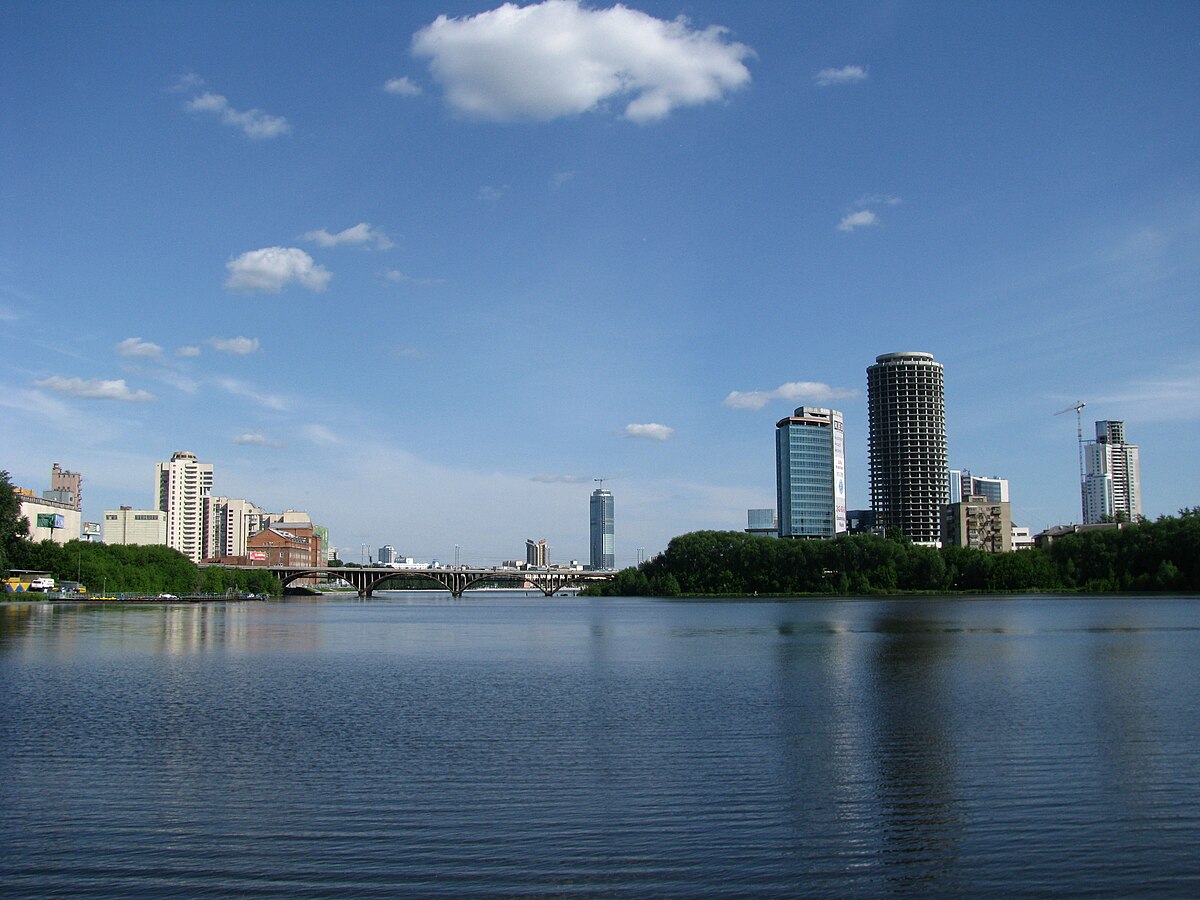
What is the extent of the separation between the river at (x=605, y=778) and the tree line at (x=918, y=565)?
111 meters

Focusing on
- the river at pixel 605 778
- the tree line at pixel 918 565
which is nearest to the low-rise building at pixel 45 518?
the tree line at pixel 918 565

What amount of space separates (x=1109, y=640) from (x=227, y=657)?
5012 centimetres

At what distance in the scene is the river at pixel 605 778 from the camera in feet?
53.6

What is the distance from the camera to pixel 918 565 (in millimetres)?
167625

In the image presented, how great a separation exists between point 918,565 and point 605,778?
153662mm

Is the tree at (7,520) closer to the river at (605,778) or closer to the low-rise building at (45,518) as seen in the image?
the low-rise building at (45,518)

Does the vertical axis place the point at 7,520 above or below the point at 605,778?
above

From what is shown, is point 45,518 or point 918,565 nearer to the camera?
point 918,565

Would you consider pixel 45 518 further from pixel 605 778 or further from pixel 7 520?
pixel 605 778

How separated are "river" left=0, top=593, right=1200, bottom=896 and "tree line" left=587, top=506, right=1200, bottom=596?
111471mm

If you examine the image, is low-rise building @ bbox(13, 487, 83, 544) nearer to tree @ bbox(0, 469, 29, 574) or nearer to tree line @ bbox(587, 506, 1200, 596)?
tree @ bbox(0, 469, 29, 574)

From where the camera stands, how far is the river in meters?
16.3

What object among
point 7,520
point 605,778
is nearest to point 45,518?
point 7,520

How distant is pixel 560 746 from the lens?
88.1 feet
